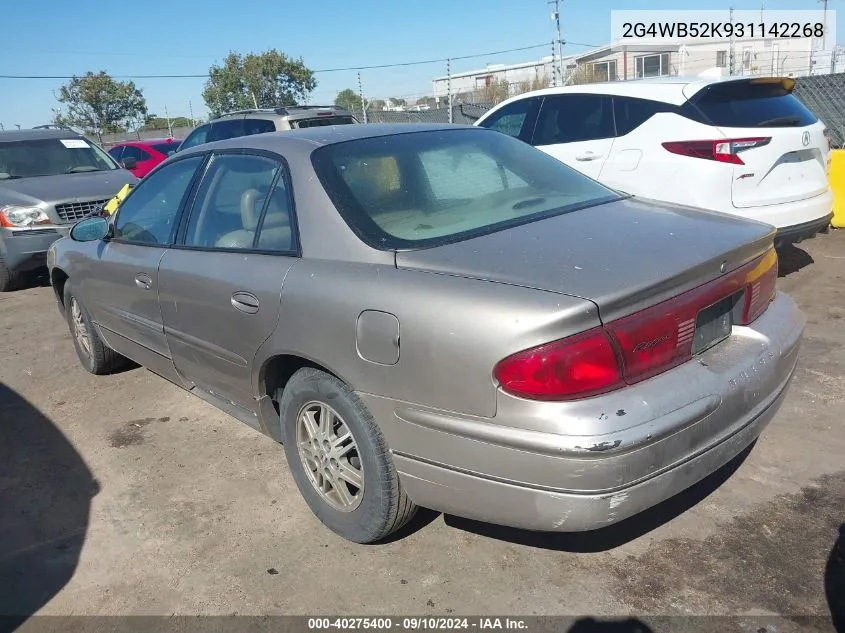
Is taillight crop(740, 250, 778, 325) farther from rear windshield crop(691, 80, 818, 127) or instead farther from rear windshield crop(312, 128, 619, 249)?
rear windshield crop(691, 80, 818, 127)

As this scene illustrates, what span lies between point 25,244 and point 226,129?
3411 millimetres

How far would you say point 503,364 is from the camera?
2.08 metres

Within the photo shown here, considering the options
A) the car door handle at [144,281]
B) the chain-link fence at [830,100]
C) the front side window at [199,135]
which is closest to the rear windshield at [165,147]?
the front side window at [199,135]

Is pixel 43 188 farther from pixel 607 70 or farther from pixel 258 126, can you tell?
pixel 607 70

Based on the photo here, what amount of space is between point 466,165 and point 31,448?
2.95m

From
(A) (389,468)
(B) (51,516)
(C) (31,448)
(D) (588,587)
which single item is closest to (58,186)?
(C) (31,448)

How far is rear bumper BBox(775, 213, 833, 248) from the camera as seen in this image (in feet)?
17.6

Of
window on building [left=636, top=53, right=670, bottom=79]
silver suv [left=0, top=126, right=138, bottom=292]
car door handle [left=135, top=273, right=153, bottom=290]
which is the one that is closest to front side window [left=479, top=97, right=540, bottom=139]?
car door handle [left=135, top=273, right=153, bottom=290]

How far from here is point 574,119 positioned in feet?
20.6

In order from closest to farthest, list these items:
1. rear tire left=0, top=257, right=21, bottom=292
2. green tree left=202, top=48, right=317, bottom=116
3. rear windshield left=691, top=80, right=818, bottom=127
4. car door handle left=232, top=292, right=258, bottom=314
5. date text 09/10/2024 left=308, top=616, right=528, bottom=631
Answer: date text 09/10/2024 left=308, top=616, right=528, bottom=631
car door handle left=232, top=292, right=258, bottom=314
rear windshield left=691, top=80, right=818, bottom=127
rear tire left=0, top=257, right=21, bottom=292
green tree left=202, top=48, right=317, bottom=116

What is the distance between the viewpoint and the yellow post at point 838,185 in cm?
777

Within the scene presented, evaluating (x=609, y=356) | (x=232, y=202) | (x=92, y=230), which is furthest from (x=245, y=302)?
(x=92, y=230)

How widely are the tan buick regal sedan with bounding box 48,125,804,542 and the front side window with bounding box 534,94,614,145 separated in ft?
8.92

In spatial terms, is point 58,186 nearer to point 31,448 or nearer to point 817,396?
point 31,448
